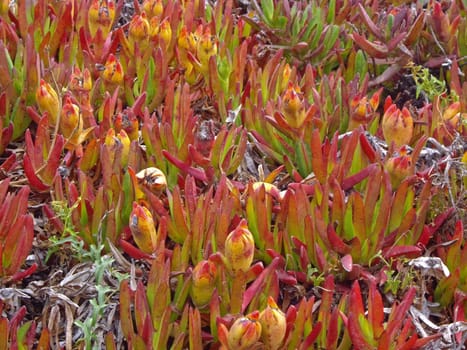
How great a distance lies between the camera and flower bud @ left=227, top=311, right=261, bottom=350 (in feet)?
4.17

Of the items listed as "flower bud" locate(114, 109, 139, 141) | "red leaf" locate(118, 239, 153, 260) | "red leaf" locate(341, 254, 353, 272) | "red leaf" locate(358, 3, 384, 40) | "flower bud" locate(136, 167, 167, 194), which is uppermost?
"red leaf" locate(358, 3, 384, 40)

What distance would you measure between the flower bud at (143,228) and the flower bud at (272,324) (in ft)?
1.01

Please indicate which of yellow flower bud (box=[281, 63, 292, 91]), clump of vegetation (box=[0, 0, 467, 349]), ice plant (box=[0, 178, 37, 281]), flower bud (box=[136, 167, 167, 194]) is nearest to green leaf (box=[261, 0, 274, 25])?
clump of vegetation (box=[0, 0, 467, 349])

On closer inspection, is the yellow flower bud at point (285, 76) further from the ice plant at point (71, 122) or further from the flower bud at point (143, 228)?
the flower bud at point (143, 228)

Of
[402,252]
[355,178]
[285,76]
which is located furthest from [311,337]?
[285,76]

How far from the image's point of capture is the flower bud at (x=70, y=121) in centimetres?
177

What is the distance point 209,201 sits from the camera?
1.54 meters

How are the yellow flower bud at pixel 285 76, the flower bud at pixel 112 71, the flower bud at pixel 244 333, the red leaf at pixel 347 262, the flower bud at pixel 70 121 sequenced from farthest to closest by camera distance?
1. the yellow flower bud at pixel 285 76
2. the flower bud at pixel 112 71
3. the flower bud at pixel 70 121
4. the red leaf at pixel 347 262
5. the flower bud at pixel 244 333

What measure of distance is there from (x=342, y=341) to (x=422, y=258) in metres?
0.28

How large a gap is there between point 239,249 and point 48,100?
2.31 ft

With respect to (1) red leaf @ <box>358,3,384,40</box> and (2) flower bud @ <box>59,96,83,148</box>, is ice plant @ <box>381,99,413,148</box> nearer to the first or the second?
(1) red leaf @ <box>358,3,384,40</box>

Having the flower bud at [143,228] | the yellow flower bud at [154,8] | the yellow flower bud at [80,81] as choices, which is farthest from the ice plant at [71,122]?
the yellow flower bud at [154,8]

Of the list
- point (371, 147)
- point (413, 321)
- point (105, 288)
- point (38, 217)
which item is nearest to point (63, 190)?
point (38, 217)

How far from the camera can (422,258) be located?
60.6 inches
